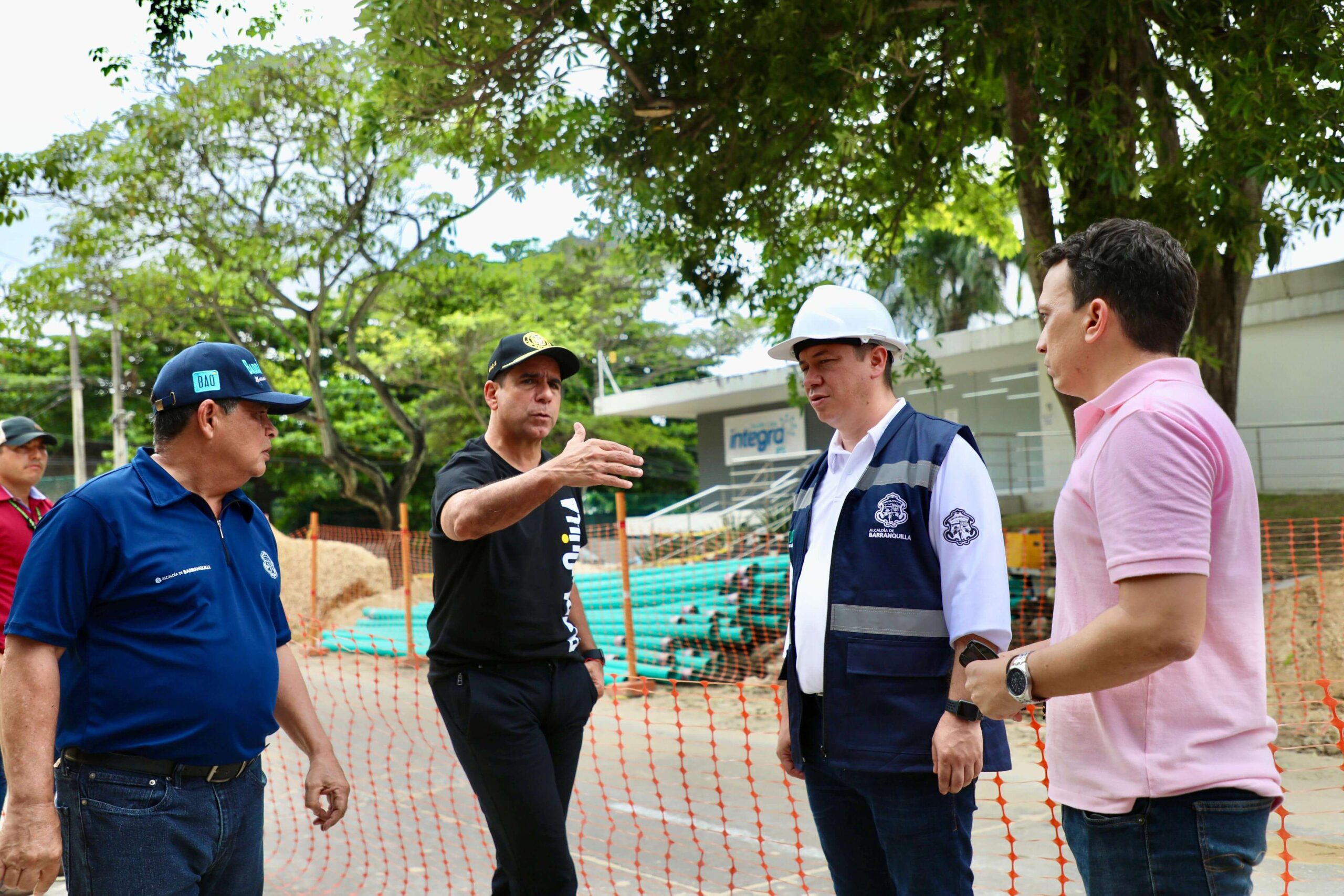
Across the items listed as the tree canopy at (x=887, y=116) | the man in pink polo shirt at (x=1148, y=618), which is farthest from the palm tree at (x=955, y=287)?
the man in pink polo shirt at (x=1148, y=618)

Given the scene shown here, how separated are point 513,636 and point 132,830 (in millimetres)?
1218

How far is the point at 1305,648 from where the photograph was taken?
8.67m

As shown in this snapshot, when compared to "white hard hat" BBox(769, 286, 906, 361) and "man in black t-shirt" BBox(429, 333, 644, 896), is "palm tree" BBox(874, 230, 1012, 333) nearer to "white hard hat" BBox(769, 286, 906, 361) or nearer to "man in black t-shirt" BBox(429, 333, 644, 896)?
"man in black t-shirt" BBox(429, 333, 644, 896)

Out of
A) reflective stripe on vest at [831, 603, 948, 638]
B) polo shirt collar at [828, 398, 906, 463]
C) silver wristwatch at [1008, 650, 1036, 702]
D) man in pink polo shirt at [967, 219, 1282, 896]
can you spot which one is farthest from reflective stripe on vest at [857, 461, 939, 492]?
silver wristwatch at [1008, 650, 1036, 702]

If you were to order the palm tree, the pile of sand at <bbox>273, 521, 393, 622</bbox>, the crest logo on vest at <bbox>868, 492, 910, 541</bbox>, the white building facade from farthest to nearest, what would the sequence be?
the palm tree → the pile of sand at <bbox>273, 521, 393, 622</bbox> → the white building facade → the crest logo on vest at <bbox>868, 492, 910, 541</bbox>

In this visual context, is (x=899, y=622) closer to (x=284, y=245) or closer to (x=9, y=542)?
(x=9, y=542)

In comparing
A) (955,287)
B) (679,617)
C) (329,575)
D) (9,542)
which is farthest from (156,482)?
(955,287)

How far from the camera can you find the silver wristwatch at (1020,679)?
6.39 ft

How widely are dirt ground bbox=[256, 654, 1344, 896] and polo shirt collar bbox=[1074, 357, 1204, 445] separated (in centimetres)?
223

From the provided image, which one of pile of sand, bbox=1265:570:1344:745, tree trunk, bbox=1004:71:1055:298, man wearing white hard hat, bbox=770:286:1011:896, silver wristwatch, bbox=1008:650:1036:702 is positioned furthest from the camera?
pile of sand, bbox=1265:570:1344:745

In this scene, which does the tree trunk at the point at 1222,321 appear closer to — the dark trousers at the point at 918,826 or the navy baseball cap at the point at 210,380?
the dark trousers at the point at 918,826

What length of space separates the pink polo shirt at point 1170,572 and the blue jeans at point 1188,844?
0.03 meters

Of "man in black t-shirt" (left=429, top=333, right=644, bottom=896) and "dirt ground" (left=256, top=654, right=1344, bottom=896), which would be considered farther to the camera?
"dirt ground" (left=256, top=654, right=1344, bottom=896)

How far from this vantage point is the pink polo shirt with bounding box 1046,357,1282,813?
1.81 metres
